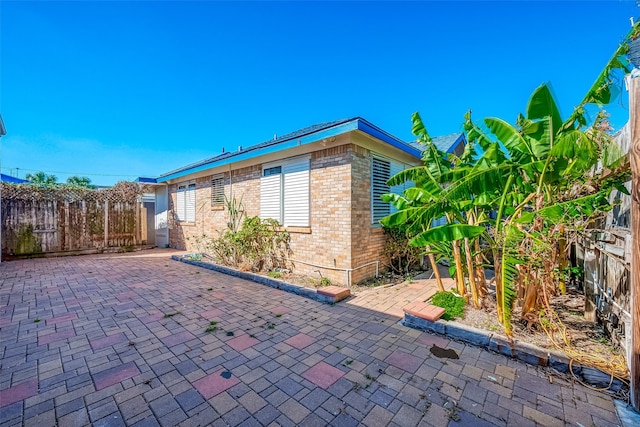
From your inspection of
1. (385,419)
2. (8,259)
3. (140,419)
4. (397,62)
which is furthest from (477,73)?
(8,259)

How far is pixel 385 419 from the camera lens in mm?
2096

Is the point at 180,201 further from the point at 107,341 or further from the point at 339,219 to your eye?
the point at 107,341

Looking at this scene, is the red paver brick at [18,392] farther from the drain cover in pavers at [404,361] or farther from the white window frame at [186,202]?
the white window frame at [186,202]

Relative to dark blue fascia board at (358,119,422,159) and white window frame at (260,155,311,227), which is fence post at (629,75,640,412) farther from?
white window frame at (260,155,311,227)

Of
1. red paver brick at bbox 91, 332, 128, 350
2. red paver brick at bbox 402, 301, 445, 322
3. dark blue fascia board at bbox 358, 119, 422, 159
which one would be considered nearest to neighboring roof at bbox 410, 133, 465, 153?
dark blue fascia board at bbox 358, 119, 422, 159

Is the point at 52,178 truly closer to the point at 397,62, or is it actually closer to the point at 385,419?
the point at 397,62

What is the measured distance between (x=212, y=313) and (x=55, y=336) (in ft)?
6.67

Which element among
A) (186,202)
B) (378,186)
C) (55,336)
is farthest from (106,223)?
(378,186)

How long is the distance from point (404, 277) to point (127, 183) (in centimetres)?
1320

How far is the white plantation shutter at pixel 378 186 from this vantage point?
22.3 ft

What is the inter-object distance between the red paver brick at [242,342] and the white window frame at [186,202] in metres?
9.37

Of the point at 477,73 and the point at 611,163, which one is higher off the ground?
the point at 477,73

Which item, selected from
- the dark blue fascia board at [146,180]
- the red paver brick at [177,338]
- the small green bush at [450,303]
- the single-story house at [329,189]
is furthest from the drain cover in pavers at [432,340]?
the dark blue fascia board at [146,180]

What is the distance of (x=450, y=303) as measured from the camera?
14.1 feet
